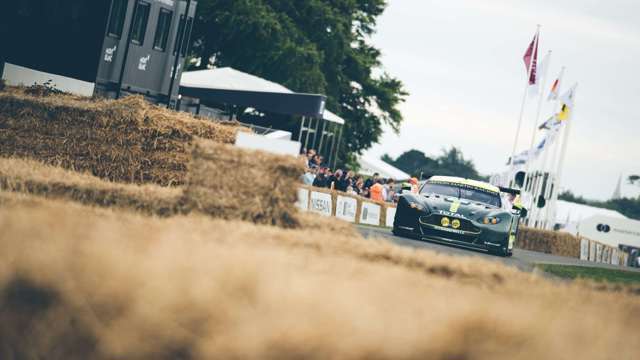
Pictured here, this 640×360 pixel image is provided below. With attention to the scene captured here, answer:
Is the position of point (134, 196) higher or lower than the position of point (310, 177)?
lower

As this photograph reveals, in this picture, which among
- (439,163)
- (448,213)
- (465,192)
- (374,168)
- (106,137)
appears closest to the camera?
(106,137)

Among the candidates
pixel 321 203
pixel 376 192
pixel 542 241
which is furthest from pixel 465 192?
pixel 542 241

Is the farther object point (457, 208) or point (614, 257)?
point (614, 257)

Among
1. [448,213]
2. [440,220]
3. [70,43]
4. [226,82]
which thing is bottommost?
[440,220]

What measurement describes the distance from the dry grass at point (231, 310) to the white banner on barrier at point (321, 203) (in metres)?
19.7

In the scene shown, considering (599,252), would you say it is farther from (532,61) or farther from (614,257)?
(532,61)

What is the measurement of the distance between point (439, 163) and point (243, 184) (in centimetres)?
16994

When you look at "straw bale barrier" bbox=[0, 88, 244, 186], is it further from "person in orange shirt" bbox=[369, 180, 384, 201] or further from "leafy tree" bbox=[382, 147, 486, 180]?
"leafy tree" bbox=[382, 147, 486, 180]

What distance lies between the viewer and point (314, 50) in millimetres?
45844

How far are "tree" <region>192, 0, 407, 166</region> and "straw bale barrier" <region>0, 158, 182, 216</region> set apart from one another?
115 feet

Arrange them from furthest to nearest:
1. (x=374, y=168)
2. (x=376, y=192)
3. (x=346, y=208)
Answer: (x=374, y=168) → (x=376, y=192) → (x=346, y=208)

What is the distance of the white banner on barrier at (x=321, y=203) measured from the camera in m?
25.5

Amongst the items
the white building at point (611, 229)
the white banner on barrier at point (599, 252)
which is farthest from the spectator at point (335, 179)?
the white building at point (611, 229)

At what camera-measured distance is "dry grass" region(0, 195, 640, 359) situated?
4.31m
